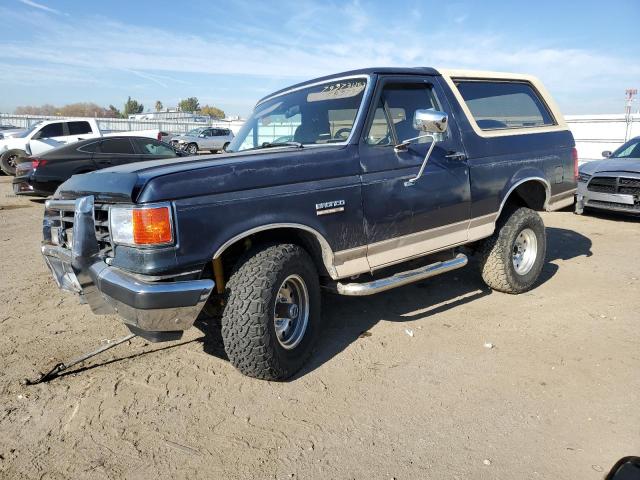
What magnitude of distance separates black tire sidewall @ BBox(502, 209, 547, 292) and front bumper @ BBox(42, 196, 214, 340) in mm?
3100

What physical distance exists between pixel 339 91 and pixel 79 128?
43.6 ft

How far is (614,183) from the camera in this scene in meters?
8.41

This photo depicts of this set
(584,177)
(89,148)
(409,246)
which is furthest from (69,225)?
(584,177)

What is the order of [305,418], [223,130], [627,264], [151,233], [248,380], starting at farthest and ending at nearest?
1. [223,130]
2. [627,264]
3. [248,380]
4. [305,418]
5. [151,233]

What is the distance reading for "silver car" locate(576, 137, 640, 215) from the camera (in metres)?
8.11

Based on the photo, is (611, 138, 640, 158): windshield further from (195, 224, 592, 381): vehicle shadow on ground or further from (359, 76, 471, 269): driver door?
(359, 76, 471, 269): driver door

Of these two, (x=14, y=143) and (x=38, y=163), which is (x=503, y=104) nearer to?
(x=38, y=163)

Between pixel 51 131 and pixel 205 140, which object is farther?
pixel 205 140

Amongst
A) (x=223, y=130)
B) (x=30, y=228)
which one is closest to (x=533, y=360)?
(x=30, y=228)

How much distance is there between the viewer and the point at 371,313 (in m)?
4.41

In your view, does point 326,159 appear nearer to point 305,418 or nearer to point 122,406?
point 305,418

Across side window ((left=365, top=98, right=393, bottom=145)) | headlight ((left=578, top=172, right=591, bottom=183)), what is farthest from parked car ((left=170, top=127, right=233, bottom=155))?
side window ((left=365, top=98, right=393, bottom=145))

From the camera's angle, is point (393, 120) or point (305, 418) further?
point (393, 120)

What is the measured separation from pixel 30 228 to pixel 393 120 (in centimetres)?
699
